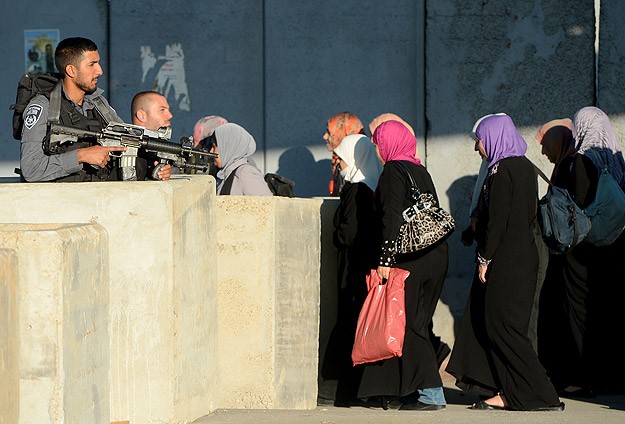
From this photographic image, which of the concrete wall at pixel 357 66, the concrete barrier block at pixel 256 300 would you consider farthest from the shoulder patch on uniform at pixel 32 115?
the concrete wall at pixel 357 66

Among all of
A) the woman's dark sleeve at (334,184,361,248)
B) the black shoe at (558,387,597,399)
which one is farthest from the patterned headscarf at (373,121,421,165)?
the black shoe at (558,387,597,399)

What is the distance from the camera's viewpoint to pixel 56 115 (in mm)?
5605

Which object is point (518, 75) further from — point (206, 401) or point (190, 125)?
point (206, 401)

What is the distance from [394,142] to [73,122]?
1888 mm

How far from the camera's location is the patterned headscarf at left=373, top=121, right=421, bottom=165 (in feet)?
22.6

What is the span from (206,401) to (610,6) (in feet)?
14.9

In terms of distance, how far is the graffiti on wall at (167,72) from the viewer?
918cm

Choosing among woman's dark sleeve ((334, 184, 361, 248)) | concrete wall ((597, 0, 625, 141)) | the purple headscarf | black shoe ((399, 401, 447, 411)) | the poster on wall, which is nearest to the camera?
the purple headscarf

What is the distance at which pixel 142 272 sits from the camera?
5.25 m

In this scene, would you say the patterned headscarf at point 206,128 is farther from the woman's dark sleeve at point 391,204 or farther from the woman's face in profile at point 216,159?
the woman's dark sleeve at point 391,204

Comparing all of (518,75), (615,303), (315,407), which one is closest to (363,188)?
(315,407)

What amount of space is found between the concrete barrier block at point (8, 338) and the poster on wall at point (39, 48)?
5.53 m

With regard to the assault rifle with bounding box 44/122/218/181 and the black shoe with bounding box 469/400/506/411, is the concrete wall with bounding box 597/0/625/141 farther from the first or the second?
the assault rifle with bounding box 44/122/218/181

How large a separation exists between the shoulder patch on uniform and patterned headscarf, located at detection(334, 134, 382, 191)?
2072 mm
